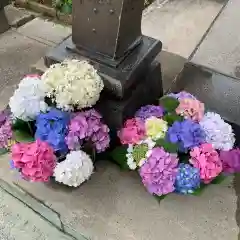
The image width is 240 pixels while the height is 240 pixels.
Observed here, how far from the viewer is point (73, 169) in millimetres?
1496

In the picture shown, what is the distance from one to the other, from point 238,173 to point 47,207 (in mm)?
787

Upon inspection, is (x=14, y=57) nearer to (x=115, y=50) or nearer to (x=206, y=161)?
(x=115, y=50)

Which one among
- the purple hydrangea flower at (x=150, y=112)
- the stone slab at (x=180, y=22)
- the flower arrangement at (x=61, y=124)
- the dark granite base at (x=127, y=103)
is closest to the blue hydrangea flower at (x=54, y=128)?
the flower arrangement at (x=61, y=124)

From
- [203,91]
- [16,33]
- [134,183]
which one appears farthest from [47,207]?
[16,33]

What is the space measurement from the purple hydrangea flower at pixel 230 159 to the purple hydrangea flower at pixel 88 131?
1.52ft

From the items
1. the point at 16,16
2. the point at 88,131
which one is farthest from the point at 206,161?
the point at 16,16

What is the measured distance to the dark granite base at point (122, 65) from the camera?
62.7 inches

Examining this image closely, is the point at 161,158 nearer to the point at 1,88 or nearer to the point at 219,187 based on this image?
the point at 219,187

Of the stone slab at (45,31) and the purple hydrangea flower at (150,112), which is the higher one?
the purple hydrangea flower at (150,112)

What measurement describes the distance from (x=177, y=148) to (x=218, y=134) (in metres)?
0.19

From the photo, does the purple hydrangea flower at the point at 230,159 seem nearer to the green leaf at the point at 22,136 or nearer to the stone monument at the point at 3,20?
the green leaf at the point at 22,136

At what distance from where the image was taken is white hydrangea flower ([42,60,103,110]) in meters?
1.48

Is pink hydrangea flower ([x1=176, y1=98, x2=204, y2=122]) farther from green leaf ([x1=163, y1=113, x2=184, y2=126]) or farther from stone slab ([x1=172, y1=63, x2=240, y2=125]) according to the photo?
stone slab ([x1=172, y1=63, x2=240, y2=125])

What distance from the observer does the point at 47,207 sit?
61.3 inches
